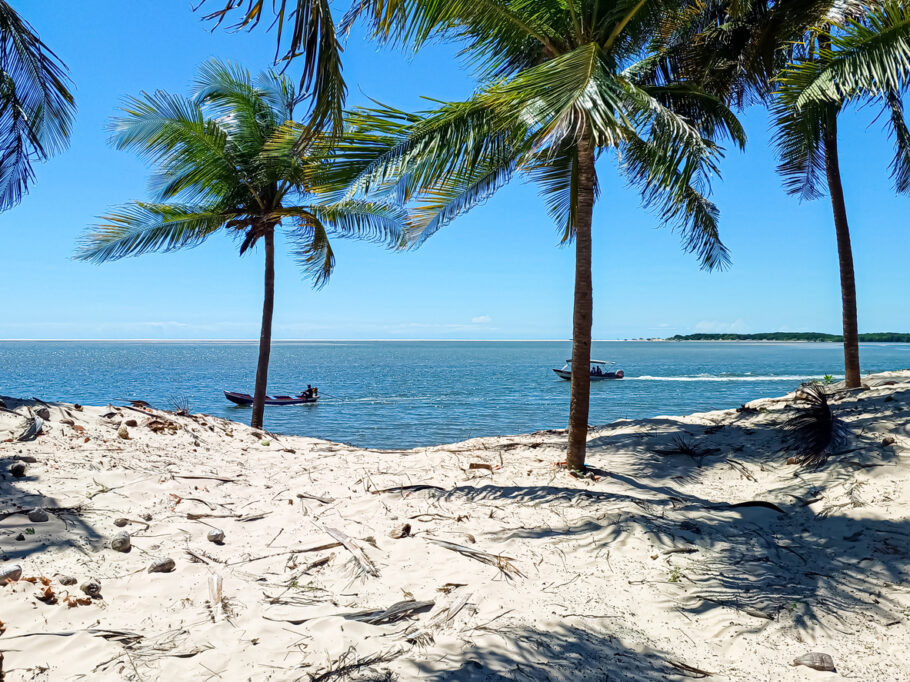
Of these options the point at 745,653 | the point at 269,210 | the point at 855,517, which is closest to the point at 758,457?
the point at 855,517

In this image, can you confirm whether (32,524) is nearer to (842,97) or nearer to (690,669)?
(690,669)

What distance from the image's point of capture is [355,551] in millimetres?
4543

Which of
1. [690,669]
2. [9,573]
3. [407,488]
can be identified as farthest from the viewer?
[407,488]

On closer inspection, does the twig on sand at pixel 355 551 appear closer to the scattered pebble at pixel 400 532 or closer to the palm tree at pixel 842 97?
the scattered pebble at pixel 400 532

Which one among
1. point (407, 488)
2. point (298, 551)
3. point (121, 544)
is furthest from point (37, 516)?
point (407, 488)

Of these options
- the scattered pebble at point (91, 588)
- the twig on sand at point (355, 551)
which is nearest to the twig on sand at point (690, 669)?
the twig on sand at point (355, 551)

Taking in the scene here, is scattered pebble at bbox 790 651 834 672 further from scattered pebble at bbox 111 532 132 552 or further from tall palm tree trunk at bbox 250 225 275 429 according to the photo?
tall palm tree trunk at bbox 250 225 275 429

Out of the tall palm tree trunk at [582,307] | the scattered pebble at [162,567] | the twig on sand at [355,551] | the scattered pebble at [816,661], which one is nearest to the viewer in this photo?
the scattered pebble at [816,661]

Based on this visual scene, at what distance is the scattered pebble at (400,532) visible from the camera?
4926mm

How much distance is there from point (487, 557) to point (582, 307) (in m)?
3.97

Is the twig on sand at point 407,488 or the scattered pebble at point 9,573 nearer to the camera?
the scattered pebble at point 9,573

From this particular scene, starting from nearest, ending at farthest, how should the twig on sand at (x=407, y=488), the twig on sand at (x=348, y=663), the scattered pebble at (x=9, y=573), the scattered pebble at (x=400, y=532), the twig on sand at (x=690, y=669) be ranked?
the twig on sand at (x=348, y=663) < the twig on sand at (x=690, y=669) < the scattered pebble at (x=9, y=573) < the scattered pebble at (x=400, y=532) < the twig on sand at (x=407, y=488)

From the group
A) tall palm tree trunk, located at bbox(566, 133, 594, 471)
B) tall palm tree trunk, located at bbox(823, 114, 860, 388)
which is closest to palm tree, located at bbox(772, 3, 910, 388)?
tall palm tree trunk, located at bbox(823, 114, 860, 388)

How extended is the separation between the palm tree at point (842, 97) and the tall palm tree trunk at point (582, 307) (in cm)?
254
